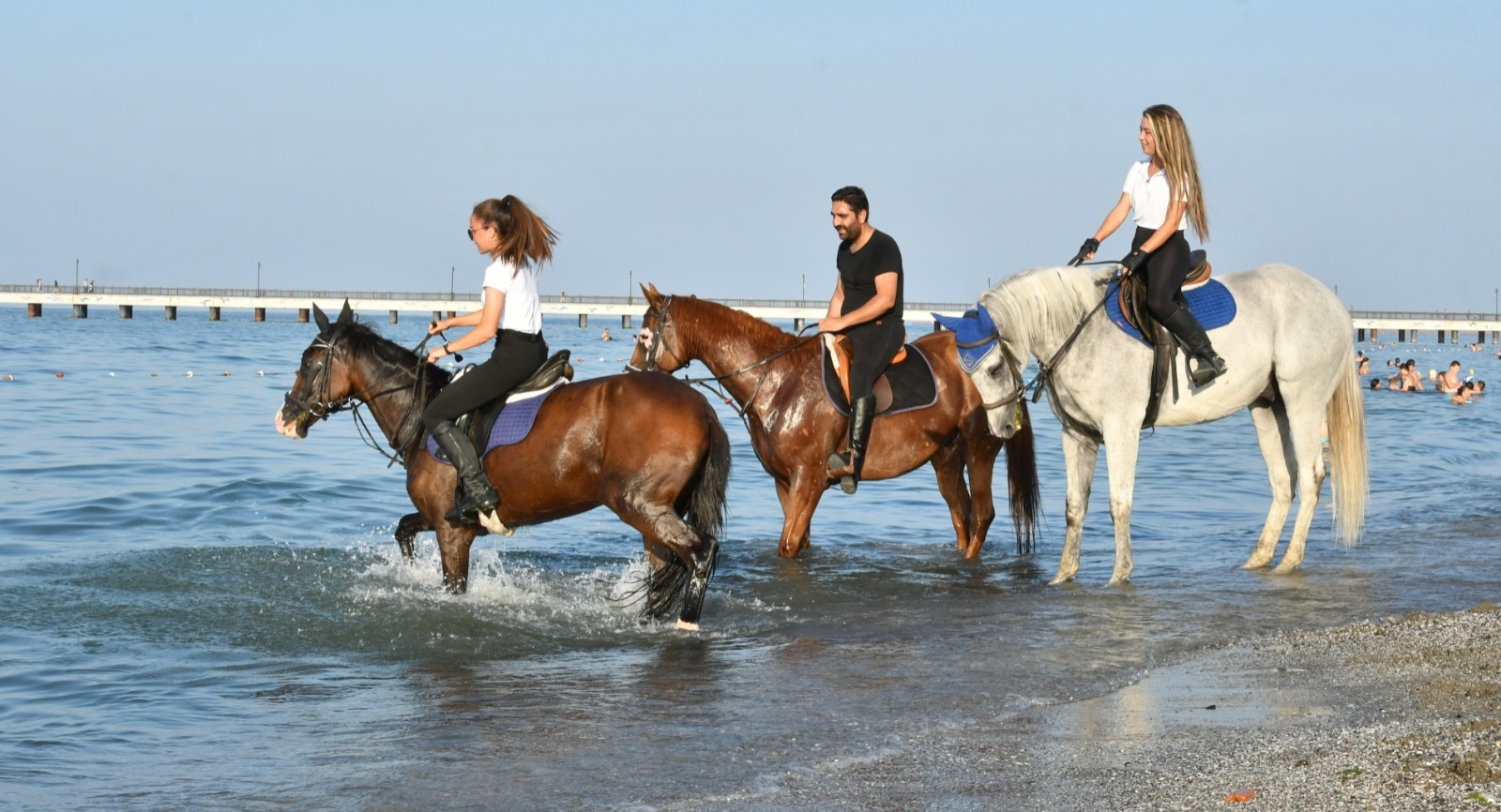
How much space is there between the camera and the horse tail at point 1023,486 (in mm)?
11930

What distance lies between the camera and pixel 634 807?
16.9 ft

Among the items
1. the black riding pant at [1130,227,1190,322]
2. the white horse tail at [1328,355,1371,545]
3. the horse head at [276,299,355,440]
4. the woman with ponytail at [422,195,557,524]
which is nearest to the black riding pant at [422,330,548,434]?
the woman with ponytail at [422,195,557,524]

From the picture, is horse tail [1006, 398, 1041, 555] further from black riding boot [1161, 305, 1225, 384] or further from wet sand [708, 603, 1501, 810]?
wet sand [708, 603, 1501, 810]

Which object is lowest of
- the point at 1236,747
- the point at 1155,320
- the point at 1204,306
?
the point at 1236,747

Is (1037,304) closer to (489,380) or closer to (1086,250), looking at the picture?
(1086,250)

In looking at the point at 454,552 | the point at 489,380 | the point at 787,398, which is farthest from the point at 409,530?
the point at 787,398

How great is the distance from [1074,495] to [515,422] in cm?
412

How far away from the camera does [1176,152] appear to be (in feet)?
31.1

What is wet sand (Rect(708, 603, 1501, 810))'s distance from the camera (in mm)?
4840

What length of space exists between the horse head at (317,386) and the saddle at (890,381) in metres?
3.49

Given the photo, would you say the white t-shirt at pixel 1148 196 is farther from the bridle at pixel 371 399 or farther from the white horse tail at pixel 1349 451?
the bridle at pixel 371 399

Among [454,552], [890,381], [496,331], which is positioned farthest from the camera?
[890,381]

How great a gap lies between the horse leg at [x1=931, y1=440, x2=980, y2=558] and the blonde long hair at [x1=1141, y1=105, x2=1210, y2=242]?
305 cm

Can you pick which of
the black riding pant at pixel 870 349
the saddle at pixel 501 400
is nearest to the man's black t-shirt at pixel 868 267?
the black riding pant at pixel 870 349
